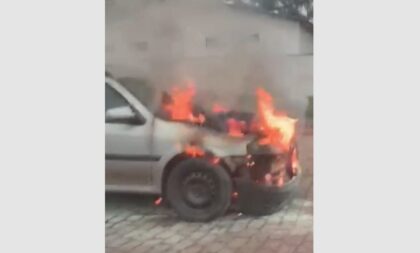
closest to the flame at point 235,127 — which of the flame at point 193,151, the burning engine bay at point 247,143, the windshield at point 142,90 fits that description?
the burning engine bay at point 247,143

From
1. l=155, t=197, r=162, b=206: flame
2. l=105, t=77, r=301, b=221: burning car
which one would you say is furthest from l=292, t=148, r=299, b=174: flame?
l=155, t=197, r=162, b=206: flame

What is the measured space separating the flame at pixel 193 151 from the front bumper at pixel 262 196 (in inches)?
5.4

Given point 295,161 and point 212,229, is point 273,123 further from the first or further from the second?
point 212,229

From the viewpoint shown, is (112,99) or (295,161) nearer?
(295,161)

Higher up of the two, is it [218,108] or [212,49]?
Result: [212,49]

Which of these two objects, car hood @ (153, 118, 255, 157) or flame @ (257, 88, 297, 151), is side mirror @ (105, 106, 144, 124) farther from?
flame @ (257, 88, 297, 151)

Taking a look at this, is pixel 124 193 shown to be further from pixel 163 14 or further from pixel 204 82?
pixel 163 14

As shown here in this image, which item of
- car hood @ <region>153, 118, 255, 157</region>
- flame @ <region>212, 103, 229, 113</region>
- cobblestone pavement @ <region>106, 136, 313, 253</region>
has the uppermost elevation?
flame @ <region>212, 103, 229, 113</region>

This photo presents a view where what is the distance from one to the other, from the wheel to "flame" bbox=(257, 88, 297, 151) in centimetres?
18

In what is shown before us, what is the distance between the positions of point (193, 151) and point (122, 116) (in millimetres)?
257

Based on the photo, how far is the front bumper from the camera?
1.75 meters

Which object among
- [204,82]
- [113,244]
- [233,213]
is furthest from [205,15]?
[113,244]

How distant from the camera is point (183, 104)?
1786 millimetres

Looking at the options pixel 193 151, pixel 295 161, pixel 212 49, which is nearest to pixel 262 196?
pixel 295 161
